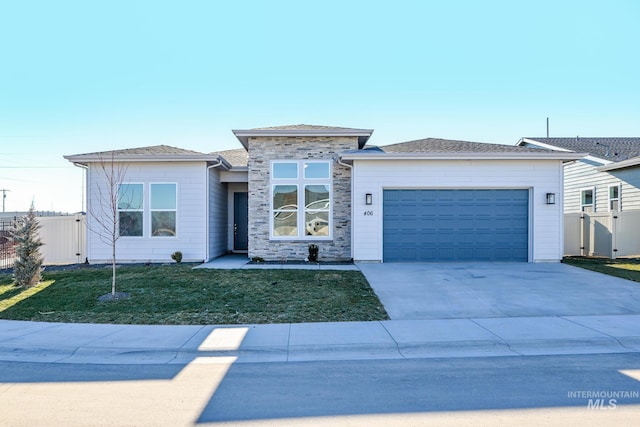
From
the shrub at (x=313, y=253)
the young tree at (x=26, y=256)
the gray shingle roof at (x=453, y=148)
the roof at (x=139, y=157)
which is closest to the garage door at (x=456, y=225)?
the gray shingle roof at (x=453, y=148)

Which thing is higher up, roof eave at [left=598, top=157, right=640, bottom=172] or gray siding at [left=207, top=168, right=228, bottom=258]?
roof eave at [left=598, top=157, right=640, bottom=172]

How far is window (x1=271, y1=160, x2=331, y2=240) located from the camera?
1405 centimetres

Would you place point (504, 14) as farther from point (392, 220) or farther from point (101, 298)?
point (101, 298)

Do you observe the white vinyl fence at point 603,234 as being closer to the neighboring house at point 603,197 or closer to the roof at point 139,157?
the neighboring house at point 603,197

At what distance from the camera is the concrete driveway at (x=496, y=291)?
25.2ft

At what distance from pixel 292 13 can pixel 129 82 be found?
8.18 metres

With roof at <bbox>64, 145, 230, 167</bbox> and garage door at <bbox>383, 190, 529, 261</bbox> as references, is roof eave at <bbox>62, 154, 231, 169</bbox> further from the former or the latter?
garage door at <bbox>383, 190, 529, 261</bbox>

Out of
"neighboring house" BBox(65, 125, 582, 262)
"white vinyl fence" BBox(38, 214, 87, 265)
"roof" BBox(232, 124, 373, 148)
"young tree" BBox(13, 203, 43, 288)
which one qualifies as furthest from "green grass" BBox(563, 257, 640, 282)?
"white vinyl fence" BBox(38, 214, 87, 265)

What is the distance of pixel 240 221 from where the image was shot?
1738 centimetres

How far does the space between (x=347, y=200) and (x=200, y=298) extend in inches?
273

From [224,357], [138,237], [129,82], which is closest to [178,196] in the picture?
[138,237]

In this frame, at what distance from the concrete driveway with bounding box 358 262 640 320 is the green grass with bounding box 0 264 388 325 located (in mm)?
692

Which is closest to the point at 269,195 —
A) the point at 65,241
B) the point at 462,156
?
the point at 462,156

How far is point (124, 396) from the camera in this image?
414 centimetres
